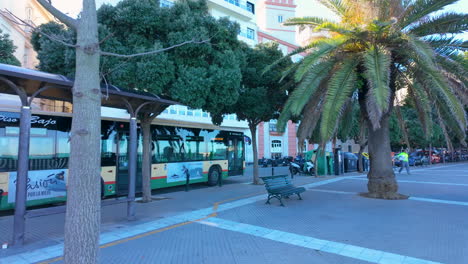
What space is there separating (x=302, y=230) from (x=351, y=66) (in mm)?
5370

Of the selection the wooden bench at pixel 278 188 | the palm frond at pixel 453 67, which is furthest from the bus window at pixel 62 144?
the palm frond at pixel 453 67

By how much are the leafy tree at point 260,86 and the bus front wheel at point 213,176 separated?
3.29 meters

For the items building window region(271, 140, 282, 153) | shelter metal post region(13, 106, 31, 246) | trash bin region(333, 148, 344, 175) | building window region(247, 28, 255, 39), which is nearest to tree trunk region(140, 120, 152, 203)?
shelter metal post region(13, 106, 31, 246)

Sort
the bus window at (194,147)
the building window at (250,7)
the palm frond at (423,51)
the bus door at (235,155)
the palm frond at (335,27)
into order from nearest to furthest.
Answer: the palm frond at (423,51) < the palm frond at (335,27) < the bus window at (194,147) < the bus door at (235,155) < the building window at (250,7)

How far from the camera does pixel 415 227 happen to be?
22.1ft

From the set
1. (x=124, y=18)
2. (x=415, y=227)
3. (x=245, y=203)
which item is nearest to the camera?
(x=415, y=227)

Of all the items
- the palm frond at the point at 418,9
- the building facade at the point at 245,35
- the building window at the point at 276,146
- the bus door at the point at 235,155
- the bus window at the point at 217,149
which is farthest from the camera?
the building window at the point at 276,146

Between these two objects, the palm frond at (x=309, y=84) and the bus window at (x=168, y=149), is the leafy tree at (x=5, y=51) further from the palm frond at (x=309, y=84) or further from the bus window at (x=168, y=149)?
the palm frond at (x=309, y=84)

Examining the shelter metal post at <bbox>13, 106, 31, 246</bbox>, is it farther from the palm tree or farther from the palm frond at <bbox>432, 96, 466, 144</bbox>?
the palm frond at <bbox>432, 96, 466, 144</bbox>

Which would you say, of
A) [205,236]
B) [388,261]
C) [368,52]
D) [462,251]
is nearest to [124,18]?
[205,236]

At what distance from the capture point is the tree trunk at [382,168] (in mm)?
10227

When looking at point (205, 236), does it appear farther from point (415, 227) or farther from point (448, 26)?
point (448, 26)

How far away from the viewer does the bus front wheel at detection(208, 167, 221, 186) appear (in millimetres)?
15023

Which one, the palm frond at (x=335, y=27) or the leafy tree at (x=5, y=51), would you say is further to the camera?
the leafy tree at (x=5, y=51)
